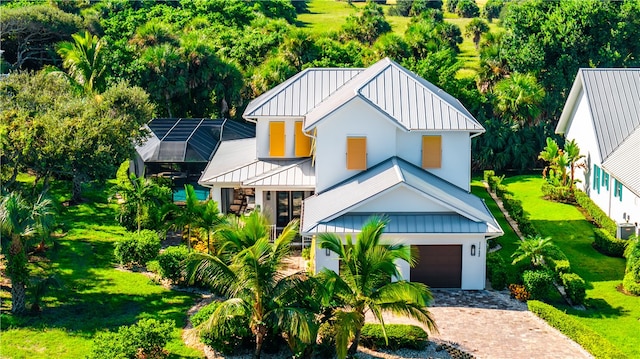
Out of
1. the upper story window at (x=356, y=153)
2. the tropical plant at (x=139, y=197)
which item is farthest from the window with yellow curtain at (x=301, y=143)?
the tropical plant at (x=139, y=197)

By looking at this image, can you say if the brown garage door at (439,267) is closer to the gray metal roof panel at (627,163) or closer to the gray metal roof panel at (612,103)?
the gray metal roof panel at (627,163)

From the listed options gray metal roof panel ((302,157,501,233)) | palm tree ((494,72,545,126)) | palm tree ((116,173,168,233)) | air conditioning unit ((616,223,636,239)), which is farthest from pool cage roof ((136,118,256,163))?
air conditioning unit ((616,223,636,239))

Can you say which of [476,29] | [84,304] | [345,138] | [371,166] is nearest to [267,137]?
[345,138]

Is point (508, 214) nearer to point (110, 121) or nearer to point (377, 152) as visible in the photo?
point (377, 152)

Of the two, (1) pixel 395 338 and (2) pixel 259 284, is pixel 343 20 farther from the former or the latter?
(2) pixel 259 284

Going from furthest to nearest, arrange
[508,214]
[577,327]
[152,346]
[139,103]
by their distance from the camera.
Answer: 1. [508,214]
2. [139,103]
3. [577,327]
4. [152,346]

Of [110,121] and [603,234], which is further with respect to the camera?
[603,234]

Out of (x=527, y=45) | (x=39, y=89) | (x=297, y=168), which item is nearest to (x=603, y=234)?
(x=297, y=168)
